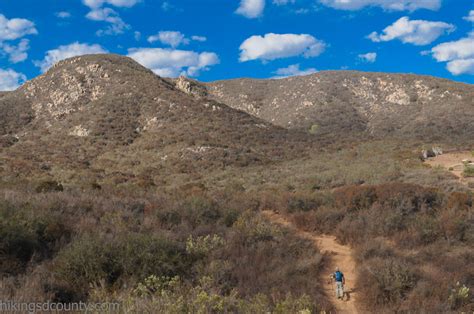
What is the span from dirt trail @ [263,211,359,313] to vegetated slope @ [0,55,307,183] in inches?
772

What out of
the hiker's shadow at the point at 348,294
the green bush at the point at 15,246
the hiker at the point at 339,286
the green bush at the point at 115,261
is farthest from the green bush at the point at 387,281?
the green bush at the point at 15,246

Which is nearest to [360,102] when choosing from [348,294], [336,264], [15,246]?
[336,264]

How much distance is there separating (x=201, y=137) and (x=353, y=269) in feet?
123

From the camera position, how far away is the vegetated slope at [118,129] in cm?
3664

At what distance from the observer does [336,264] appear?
898cm

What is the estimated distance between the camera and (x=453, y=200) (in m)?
13.0

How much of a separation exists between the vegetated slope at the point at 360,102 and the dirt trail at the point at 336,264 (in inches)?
2228

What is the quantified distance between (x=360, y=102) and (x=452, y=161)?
63.6 m

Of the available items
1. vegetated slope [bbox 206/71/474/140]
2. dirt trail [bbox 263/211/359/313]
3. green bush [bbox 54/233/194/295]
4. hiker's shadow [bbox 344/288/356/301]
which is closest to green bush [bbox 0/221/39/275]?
green bush [bbox 54/233/194/295]

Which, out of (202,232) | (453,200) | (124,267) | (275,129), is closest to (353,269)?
(202,232)

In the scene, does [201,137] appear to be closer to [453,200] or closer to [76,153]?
[76,153]

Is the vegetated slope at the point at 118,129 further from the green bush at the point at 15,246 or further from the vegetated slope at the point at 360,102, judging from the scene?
the vegetated slope at the point at 360,102

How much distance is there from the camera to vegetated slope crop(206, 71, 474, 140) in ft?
234

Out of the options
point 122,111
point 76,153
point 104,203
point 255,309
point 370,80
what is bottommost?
point 255,309
